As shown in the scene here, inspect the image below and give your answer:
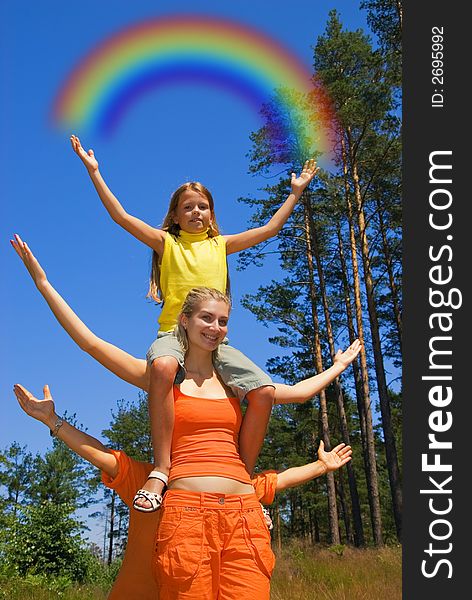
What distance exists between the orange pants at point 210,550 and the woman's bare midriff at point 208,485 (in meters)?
0.03

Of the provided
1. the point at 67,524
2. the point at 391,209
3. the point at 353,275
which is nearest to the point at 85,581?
the point at 67,524

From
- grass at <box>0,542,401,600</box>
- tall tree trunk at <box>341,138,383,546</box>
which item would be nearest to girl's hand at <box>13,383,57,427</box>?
grass at <box>0,542,401,600</box>

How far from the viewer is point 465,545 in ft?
12.2

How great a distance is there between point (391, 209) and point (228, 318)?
1877cm

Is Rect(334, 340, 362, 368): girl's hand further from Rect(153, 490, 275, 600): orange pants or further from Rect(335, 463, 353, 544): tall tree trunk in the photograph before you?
Rect(335, 463, 353, 544): tall tree trunk

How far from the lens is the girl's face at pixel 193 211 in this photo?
4035 millimetres

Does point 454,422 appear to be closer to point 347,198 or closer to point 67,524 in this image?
point 67,524

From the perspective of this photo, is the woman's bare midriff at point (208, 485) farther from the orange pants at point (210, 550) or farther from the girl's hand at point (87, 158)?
the girl's hand at point (87, 158)

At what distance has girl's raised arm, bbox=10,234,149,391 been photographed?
3.32 metres

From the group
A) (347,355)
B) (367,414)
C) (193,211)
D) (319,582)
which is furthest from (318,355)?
(193,211)

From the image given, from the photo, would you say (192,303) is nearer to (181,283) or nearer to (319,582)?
(181,283)

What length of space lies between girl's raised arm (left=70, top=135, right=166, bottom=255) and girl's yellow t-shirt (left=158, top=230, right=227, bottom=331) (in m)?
0.10

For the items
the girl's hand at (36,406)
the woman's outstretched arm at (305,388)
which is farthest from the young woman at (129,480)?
the woman's outstretched arm at (305,388)

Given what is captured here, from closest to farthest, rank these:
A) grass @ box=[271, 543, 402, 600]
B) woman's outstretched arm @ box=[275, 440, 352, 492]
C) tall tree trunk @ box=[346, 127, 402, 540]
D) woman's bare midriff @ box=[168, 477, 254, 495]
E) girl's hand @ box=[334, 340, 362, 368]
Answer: woman's bare midriff @ box=[168, 477, 254, 495]
woman's outstretched arm @ box=[275, 440, 352, 492]
girl's hand @ box=[334, 340, 362, 368]
grass @ box=[271, 543, 402, 600]
tall tree trunk @ box=[346, 127, 402, 540]
